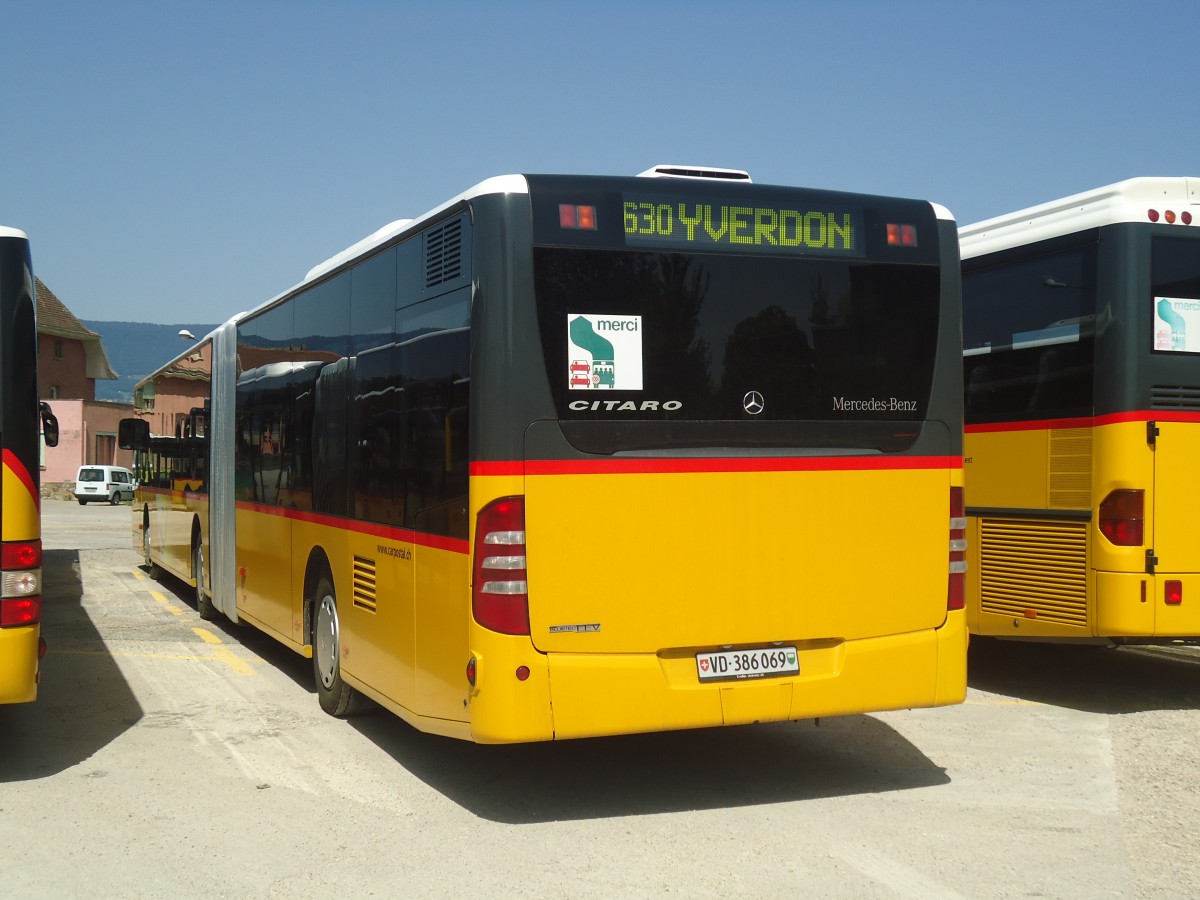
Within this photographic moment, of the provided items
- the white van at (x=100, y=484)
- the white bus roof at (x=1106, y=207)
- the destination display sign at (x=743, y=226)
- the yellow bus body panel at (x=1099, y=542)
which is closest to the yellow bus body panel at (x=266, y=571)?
the destination display sign at (x=743, y=226)

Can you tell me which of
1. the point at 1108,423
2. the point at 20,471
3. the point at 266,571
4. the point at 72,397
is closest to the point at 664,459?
the point at 20,471

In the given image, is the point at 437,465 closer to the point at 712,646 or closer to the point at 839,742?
the point at 712,646

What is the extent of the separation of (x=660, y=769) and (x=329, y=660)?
256 cm

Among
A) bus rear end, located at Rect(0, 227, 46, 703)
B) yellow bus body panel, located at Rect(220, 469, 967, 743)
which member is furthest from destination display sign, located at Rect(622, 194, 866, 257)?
bus rear end, located at Rect(0, 227, 46, 703)

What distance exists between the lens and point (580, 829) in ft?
20.0

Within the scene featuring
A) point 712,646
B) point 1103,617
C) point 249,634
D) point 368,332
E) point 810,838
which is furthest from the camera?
point 249,634

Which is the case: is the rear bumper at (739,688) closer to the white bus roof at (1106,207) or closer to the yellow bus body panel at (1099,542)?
the yellow bus body panel at (1099,542)

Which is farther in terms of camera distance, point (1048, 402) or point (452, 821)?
point (1048, 402)

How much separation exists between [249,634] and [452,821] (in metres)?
7.52

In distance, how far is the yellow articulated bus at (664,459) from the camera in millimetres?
6031

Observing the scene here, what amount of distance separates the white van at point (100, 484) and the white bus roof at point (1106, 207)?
5177cm

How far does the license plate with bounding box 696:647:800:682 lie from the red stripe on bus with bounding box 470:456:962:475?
881 mm

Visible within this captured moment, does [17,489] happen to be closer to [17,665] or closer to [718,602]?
[17,665]

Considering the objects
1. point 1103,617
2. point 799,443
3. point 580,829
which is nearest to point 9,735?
point 580,829
